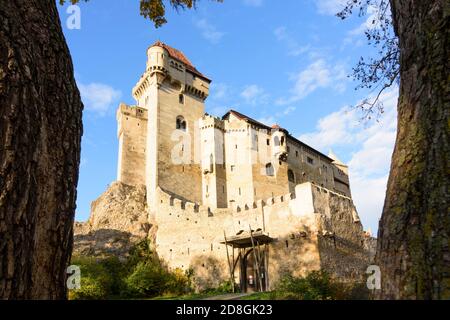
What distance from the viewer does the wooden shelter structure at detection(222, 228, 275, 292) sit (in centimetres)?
A: 2791

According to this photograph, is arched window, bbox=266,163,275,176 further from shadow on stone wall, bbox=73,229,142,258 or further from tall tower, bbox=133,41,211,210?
shadow on stone wall, bbox=73,229,142,258

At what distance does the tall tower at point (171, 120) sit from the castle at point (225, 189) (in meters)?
0.11

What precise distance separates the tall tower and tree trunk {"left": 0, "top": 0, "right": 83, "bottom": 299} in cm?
3341

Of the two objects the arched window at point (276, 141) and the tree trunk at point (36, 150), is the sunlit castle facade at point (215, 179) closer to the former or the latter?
the arched window at point (276, 141)

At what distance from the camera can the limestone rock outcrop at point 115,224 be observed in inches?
1302

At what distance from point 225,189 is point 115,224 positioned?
1121 centimetres

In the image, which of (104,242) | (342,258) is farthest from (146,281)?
(342,258)

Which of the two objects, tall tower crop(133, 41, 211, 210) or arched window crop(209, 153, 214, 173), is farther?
arched window crop(209, 153, 214, 173)

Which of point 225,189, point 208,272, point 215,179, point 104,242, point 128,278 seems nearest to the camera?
point 128,278

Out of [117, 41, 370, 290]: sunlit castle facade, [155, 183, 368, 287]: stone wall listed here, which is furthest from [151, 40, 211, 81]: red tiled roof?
[155, 183, 368, 287]: stone wall

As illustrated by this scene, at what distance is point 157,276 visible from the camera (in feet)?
96.9

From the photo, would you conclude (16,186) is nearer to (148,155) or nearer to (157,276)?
(157,276)

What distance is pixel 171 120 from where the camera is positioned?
42.7 meters

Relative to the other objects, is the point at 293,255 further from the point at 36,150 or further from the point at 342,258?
the point at 36,150
